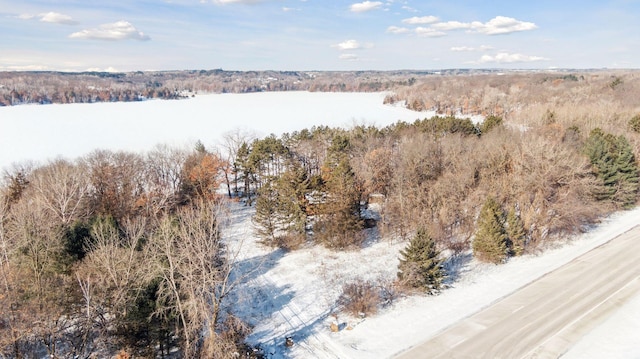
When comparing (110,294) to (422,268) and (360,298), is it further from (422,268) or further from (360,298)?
(422,268)

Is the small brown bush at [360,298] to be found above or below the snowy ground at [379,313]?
above

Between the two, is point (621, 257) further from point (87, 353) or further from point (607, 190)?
point (87, 353)

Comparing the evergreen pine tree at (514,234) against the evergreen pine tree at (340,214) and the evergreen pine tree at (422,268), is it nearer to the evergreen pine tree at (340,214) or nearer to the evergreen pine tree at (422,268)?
the evergreen pine tree at (422,268)

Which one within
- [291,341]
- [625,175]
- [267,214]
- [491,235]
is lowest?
[291,341]

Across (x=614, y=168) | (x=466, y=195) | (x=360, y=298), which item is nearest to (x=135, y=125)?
(x=466, y=195)

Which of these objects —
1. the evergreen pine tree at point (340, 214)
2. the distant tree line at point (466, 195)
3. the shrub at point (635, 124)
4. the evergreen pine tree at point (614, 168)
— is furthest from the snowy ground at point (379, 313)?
the shrub at point (635, 124)

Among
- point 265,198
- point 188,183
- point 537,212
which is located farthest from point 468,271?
point 188,183

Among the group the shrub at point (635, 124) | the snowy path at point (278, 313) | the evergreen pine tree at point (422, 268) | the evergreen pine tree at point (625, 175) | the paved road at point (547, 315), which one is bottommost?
the snowy path at point (278, 313)
